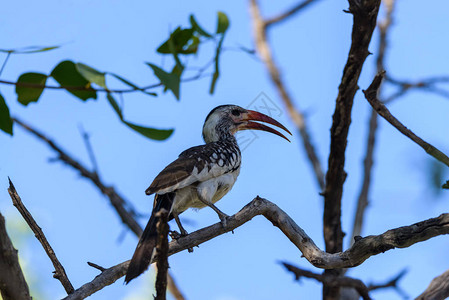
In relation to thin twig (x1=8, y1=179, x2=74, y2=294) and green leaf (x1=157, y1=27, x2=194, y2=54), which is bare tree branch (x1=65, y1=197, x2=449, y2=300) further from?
green leaf (x1=157, y1=27, x2=194, y2=54)

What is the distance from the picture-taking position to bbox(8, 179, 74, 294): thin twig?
329 cm

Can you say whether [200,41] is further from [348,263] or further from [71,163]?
[71,163]

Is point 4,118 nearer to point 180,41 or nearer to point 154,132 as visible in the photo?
point 154,132

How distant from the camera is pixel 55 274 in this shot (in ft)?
11.2

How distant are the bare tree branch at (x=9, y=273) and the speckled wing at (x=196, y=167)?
1366mm

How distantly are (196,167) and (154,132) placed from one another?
218cm

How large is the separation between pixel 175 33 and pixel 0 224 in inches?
47.7

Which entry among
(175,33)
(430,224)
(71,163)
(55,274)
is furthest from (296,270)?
(71,163)

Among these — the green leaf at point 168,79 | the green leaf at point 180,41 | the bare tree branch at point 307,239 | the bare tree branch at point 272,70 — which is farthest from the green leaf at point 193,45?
A: the bare tree branch at point 272,70

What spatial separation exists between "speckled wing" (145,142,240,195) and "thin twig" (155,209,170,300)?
1.14m

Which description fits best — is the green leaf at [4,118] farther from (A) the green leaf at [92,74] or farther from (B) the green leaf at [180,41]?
(B) the green leaf at [180,41]

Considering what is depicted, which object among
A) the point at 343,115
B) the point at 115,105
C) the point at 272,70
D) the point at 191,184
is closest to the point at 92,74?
the point at 115,105

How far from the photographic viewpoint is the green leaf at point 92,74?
234 centimetres

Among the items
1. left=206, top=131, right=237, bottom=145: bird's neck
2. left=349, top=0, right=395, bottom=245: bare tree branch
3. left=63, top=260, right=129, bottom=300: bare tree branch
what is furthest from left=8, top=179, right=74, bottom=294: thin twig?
left=349, top=0, right=395, bottom=245: bare tree branch
